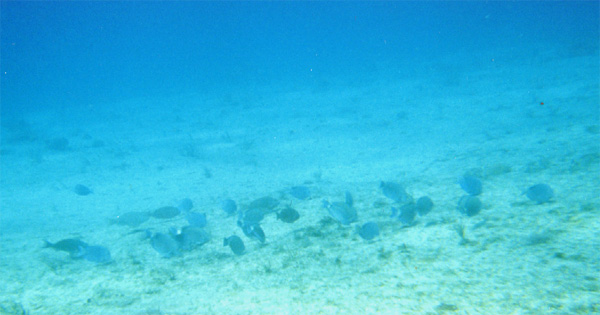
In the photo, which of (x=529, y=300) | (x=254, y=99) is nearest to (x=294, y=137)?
(x=529, y=300)

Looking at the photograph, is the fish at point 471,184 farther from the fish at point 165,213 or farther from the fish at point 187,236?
the fish at point 165,213

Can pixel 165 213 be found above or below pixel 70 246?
above

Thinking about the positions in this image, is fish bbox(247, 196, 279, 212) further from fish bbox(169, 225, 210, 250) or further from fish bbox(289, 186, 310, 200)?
fish bbox(169, 225, 210, 250)

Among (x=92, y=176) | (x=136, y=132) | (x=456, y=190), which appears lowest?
(x=456, y=190)

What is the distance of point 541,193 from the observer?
4.65 meters

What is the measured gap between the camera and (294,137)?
13898mm

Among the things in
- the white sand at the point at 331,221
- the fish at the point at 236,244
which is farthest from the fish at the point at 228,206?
the fish at the point at 236,244

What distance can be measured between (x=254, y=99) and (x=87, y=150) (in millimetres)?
13671

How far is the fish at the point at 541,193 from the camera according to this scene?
463 centimetres

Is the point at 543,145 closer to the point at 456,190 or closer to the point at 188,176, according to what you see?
the point at 456,190

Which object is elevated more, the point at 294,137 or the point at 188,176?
the point at 294,137

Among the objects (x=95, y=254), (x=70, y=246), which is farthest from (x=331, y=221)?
(x=70, y=246)

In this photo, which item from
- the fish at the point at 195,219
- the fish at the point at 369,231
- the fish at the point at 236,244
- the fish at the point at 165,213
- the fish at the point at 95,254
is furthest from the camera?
the fish at the point at 165,213

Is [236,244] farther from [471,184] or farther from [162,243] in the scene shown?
[471,184]
